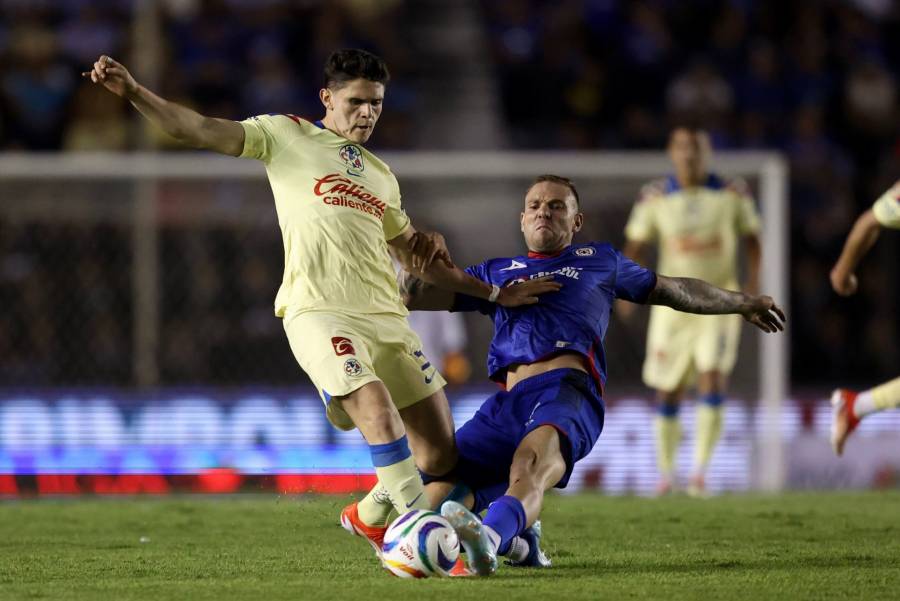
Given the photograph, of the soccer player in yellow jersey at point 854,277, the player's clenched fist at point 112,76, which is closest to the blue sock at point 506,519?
the player's clenched fist at point 112,76

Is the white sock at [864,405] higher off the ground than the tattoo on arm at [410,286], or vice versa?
the tattoo on arm at [410,286]

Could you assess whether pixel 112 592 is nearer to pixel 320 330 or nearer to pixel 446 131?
pixel 320 330

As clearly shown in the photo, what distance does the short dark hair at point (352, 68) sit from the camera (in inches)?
250

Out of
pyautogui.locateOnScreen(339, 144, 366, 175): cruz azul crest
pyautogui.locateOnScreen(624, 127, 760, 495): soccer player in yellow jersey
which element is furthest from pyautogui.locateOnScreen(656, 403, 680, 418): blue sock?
pyautogui.locateOnScreen(339, 144, 366, 175): cruz azul crest

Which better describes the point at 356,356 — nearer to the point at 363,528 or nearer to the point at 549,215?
the point at 363,528

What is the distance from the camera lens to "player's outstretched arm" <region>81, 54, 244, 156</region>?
5.66 meters

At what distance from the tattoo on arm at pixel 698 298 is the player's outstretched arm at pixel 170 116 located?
198 centimetres

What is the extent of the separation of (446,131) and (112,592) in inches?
462

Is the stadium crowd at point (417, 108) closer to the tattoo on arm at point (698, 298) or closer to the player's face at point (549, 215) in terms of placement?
the player's face at point (549, 215)

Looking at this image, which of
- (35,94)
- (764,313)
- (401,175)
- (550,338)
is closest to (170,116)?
(550,338)

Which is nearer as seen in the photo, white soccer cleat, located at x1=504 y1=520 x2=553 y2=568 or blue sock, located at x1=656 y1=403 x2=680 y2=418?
white soccer cleat, located at x1=504 y1=520 x2=553 y2=568

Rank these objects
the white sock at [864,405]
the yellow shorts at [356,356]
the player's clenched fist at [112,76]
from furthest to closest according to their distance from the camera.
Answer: the white sock at [864,405]
the yellow shorts at [356,356]
the player's clenched fist at [112,76]

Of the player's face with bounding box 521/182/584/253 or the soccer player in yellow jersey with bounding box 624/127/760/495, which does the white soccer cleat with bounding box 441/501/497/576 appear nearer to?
the player's face with bounding box 521/182/584/253

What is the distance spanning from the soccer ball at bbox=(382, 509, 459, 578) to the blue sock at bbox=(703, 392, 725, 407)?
18.6ft
